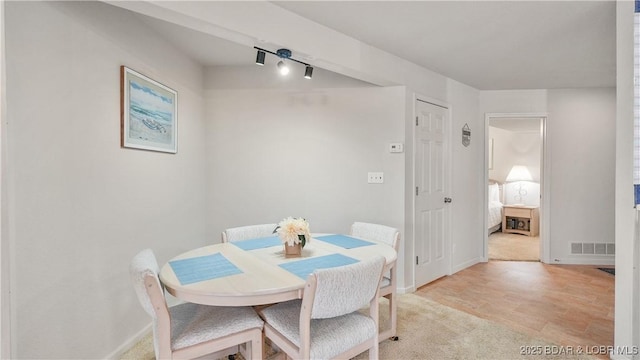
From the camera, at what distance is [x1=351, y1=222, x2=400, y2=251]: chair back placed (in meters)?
2.28

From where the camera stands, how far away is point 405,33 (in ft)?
8.12

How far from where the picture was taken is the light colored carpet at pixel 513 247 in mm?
4484

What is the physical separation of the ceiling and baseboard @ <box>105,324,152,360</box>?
89.1 inches

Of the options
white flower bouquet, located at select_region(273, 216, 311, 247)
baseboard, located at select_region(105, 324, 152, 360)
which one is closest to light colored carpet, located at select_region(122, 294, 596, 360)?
baseboard, located at select_region(105, 324, 152, 360)

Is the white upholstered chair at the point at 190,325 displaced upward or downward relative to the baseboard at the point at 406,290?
upward

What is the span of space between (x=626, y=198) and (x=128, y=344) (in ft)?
10.9

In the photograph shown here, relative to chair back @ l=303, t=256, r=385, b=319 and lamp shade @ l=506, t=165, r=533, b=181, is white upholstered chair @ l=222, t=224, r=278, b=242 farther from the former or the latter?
lamp shade @ l=506, t=165, r=533, b=181

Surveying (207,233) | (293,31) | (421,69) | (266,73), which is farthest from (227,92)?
(421,69)

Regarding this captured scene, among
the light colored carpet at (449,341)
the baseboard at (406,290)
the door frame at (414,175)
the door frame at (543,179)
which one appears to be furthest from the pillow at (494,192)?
the light colored carpet at (449,341)

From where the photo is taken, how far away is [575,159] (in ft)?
13.6

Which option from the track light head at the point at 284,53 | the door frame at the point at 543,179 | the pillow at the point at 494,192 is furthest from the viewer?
the pillow at the point at 494,192

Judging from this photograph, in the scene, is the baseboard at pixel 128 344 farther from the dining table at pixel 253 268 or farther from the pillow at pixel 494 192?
the pillow at pixel 494 192

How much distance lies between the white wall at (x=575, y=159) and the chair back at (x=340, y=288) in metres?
3.66

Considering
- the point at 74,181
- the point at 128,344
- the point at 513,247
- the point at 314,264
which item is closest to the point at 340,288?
the point at 314,264
